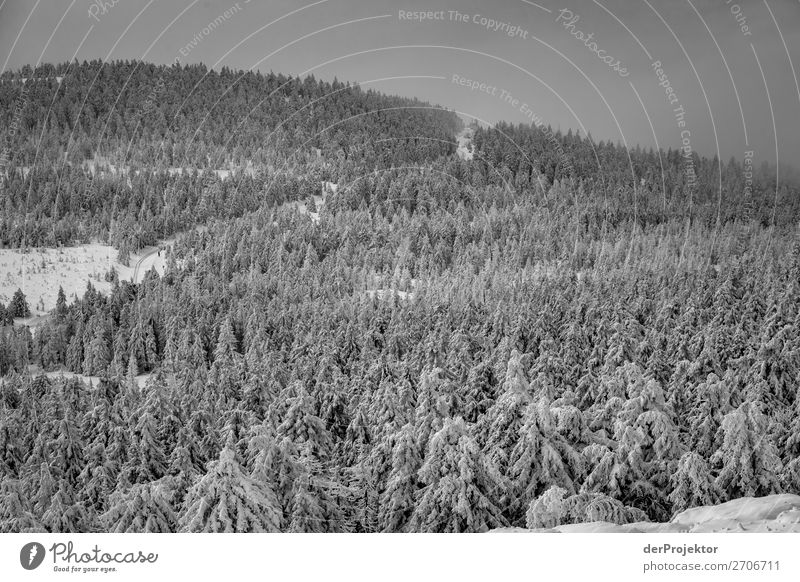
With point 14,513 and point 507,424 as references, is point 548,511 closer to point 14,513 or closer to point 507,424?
point 507,424

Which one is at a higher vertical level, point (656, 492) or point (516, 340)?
point (516, 340)

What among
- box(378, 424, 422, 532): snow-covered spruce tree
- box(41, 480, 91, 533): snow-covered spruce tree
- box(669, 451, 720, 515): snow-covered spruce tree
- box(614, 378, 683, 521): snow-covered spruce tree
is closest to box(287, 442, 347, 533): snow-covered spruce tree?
box(378, 424, 422, 532): snow-covered spruce tree

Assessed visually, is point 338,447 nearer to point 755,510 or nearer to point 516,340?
point 755,510

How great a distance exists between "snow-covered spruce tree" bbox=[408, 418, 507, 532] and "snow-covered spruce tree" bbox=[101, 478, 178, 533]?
28.7 ft

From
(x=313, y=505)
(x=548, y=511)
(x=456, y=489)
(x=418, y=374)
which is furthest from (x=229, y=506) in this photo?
(x=418, y=374)

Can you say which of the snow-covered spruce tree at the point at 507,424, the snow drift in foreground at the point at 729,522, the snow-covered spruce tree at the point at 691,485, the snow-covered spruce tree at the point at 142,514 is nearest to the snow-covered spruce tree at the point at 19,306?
the snow-covered spruce tree at the point at 142,514

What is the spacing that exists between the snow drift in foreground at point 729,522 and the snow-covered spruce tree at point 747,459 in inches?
143

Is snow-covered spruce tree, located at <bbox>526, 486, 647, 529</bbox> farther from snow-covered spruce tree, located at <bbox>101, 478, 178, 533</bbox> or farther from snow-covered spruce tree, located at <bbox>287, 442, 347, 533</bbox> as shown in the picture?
snow-covered spruce tree, located at <bbox>101, 478, 178, 533</bbox>

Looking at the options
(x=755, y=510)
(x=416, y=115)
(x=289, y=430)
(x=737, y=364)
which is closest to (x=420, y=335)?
(x=737, y=364)

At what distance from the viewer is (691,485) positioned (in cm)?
2728

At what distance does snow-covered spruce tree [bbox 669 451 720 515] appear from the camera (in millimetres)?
26688

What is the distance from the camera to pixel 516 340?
6069 centimetres

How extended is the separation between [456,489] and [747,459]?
38.7 ft
